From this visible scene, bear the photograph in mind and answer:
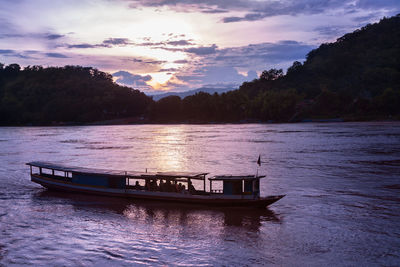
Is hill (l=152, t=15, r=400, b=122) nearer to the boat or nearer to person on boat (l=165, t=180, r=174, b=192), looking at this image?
the boat

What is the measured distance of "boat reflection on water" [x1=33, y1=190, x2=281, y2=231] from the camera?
69.3ft

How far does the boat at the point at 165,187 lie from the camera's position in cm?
2289

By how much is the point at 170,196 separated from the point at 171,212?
1.32 metres

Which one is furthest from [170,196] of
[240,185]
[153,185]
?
[240,185]

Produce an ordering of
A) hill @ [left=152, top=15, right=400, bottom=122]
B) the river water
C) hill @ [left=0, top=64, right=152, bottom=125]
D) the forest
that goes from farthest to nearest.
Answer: hill @ [left=0, top=64, right=152, bottom=125], the forest, hill @ [left=152, top=15, right=400, bottom=122], the river water

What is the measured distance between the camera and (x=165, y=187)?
24.9m

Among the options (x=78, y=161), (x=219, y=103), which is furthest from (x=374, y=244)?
(x=219, y=103)

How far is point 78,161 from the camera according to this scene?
46406mm

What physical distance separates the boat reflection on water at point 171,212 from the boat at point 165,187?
1.33 feet

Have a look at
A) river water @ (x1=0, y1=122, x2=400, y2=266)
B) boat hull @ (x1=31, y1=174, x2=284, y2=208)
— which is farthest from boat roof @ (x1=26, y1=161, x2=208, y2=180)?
river water @ (x1=0, y1=122, x2=400, y2=266)

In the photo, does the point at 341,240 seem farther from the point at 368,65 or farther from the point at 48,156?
the point at 368,65

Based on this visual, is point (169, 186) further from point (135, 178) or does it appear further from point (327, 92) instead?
point (327, 92)

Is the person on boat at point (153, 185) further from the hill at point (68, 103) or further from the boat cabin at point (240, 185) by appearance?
the hill at point (68, 103)

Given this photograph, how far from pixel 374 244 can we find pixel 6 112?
6854 inches
